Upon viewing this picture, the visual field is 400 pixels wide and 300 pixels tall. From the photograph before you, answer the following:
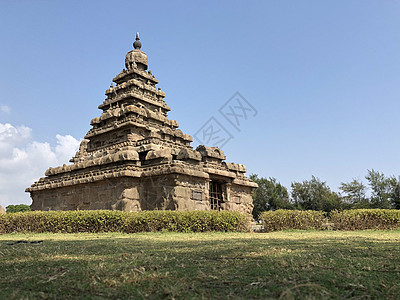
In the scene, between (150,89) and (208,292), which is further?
(150,89)

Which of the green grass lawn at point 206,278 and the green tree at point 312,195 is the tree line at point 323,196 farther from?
the green grass lawn at point 206,278

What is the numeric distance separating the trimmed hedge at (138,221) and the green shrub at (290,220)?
1314 millimetres

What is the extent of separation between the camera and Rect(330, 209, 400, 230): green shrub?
12328 mm

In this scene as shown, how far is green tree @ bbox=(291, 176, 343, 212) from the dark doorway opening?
13523 mm

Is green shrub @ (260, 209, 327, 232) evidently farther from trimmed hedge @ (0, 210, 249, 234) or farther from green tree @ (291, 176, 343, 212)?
green tree @ (291, 176, 343, 212)

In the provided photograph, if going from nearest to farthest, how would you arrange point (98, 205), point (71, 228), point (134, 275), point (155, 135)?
1. point (134, 275)
2. point (71, 228)
3. point (98, 205)
4. point (155, 135)

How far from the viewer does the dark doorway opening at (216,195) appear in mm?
15156

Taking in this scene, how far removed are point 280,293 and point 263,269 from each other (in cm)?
85

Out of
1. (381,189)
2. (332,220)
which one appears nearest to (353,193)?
(381,189)

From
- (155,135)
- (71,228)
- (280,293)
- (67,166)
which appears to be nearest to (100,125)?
(67,166)

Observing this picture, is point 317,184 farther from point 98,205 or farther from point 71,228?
point 71,228

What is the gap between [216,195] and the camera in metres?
15.5

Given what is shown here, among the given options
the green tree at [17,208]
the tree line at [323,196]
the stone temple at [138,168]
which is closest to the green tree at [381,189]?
the tree line at [323,196]

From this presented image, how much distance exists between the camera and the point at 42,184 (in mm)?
16875
